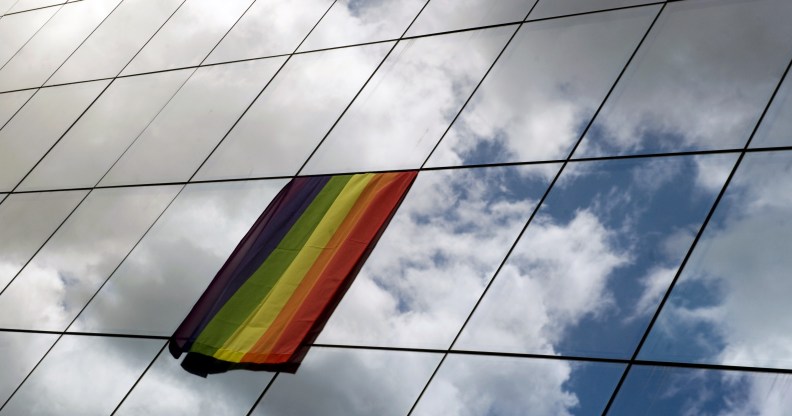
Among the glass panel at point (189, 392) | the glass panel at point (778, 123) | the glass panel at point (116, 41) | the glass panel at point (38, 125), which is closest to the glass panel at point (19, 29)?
the glass panel at point (116, 41)

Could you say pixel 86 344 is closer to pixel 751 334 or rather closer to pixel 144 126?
pixel 144 126

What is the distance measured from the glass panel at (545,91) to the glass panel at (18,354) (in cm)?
627

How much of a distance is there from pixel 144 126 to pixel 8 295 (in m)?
3.54

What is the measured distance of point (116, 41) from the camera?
19938 mm

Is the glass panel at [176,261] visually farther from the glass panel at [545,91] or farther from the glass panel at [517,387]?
the glass panel at [517,387]

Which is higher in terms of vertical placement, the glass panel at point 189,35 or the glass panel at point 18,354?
the glass panel at point 189,35

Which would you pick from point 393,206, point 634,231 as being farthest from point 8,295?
point 634,231

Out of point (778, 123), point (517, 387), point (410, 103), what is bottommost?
point (517, 387)

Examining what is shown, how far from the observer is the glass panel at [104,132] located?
57.2 ft

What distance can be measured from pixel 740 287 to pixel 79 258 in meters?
9.95

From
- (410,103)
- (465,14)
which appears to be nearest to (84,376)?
(410,103)

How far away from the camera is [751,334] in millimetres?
9633

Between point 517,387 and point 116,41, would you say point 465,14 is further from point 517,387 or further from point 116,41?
point 116,41

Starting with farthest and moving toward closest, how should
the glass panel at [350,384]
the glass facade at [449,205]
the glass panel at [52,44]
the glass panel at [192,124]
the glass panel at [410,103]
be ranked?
the glass panel at [52,44] < the glass panel at [192,124] < the glass panel at [410,103] < the glass panel at [350,384] < the glass facade at [449,205]
